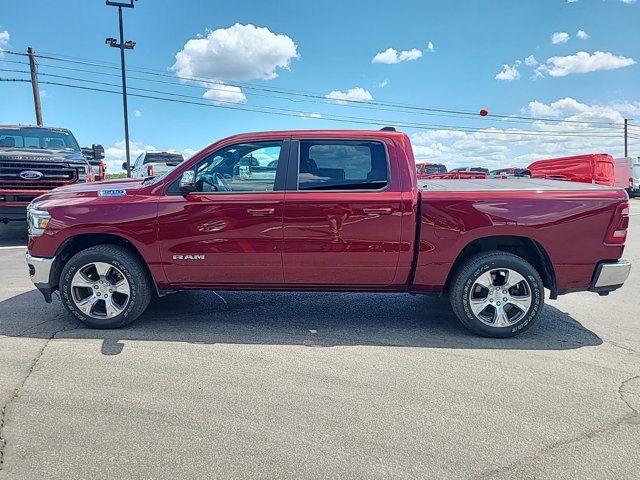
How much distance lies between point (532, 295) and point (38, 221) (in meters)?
4.69

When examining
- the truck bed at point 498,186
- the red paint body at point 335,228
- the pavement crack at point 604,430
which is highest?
the truck bed at point 498,186

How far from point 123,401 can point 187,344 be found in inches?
41.0

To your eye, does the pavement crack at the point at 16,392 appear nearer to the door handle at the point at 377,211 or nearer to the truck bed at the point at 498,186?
the door handle at the point at 377,211

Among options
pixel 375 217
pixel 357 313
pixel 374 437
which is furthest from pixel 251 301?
pixel 374 437

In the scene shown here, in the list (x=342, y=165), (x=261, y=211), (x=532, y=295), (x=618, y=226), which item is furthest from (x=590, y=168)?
(x=261, y=211)

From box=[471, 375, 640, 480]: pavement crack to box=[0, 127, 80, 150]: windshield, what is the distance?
11322 mm

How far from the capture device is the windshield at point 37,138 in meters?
10.6

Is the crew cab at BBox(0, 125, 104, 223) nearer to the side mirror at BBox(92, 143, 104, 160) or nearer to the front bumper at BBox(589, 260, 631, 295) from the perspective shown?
the side mirror at BBox(92, 143, 104, 160)

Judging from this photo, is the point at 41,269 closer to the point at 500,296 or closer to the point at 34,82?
the point at 500,296

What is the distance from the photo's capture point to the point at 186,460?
2.49m

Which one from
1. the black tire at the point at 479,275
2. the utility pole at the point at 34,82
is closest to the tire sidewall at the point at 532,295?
the black tire at the point at 479,275

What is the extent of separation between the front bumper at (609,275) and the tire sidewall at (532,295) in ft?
1.67

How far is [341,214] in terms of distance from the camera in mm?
4215

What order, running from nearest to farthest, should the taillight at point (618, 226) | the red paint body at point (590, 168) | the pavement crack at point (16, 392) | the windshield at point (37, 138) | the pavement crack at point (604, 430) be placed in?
the pavement crack at point (604, 430), the pavement crack at point (16, 392), the taillight at point (618, 226), the windshield at point (37, 138), the red paint body at point (590, 168)
